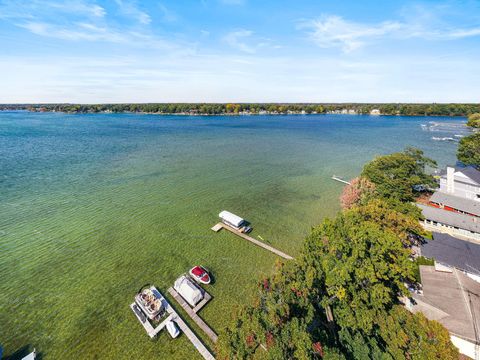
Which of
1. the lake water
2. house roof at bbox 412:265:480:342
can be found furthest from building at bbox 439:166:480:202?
house roof at bbox 412:265:480:342

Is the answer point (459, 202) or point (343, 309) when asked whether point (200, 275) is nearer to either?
point (343, 309)

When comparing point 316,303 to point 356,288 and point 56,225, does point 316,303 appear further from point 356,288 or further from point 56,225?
point 56,225

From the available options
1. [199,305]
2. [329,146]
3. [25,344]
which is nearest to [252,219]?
[199,305]

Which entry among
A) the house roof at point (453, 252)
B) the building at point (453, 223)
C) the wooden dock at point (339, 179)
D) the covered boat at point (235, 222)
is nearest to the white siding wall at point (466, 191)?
the building at point (453, 223)

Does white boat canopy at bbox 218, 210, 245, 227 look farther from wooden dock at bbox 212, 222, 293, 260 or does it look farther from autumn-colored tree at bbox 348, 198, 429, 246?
autumn-colored tree at bbox 348, 198, 429, 246

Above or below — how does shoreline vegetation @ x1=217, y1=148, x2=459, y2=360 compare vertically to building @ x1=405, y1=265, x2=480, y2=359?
above

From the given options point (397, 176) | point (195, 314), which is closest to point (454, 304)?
point (195, 314)

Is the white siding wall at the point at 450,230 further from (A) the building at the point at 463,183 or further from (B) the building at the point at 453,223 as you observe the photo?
(A) the building at the point at 463,183
